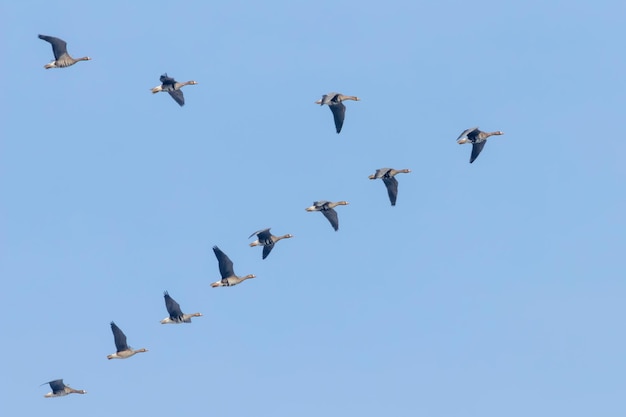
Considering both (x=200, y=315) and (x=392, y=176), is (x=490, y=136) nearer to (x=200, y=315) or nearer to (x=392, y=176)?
(x=392, y=176)

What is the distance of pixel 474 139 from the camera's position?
197m

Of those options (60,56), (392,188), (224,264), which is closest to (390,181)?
(392,188)

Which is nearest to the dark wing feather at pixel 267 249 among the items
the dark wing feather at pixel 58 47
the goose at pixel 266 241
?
the goose at pixel 266 241

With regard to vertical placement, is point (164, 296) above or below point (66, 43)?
below

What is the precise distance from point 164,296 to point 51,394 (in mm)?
9273

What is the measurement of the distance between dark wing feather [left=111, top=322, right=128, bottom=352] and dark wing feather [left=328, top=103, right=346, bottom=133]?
1689 centimetres

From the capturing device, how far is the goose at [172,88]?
19688 centimetres

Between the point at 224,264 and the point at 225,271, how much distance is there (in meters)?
0.65

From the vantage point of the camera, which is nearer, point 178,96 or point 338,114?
point 338,114

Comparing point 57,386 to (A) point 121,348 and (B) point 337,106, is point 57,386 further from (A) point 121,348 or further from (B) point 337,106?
(B) point 337,106

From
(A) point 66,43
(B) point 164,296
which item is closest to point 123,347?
(B) point 164,296

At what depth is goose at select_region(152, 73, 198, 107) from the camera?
19688cm

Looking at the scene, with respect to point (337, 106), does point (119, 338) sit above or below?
below

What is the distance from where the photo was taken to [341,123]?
197125 millimetres
